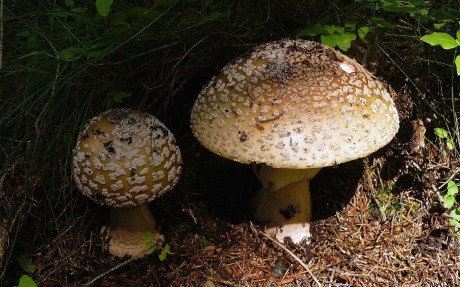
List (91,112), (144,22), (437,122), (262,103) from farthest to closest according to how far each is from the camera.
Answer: (437,122) < (91,112) < (144,22) < (262,103)

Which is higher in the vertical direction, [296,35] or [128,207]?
[296,35]

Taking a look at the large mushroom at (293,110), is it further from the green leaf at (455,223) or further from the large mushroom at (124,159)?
the green leaf at (455,223)

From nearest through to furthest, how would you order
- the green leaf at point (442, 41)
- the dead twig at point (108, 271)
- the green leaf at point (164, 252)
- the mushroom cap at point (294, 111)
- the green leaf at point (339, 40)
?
the mushroom cap at point (294, 111)
the green leaf at point (442, 41)
the dead twig at point (108, 271)
the green leaf at point (339, 40)
the green leaf at point (164, 252)

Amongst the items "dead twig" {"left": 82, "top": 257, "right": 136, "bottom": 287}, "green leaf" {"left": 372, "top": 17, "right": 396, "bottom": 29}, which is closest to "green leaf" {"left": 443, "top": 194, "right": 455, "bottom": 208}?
"green leaf" {"left": 372, "top": 17, "right": 396, "bottom": 29}

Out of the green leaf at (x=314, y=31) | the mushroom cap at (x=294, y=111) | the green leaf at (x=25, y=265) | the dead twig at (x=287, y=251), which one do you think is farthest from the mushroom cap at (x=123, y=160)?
the green leaf at (x=314, y=31)

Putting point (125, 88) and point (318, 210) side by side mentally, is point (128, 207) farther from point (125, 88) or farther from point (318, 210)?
point (318, 210)

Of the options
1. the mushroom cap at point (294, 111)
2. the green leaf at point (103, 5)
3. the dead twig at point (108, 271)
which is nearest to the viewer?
the green leaf at point (103, 5)

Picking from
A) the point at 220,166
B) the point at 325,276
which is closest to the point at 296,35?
the point at 220,166

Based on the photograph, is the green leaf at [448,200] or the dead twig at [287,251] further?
the green leaf at [448,200]
